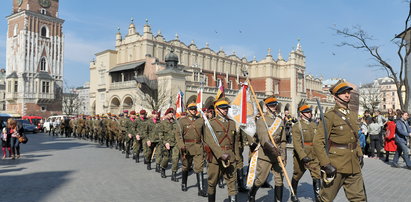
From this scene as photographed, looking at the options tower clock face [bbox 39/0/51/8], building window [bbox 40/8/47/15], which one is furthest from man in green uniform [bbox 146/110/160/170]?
tower clock face [bbox 39/0/51/8]

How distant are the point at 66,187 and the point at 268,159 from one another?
4.71 metres

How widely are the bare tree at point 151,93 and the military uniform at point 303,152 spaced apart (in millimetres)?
24060

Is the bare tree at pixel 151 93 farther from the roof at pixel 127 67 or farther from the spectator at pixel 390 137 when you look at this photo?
the spectator at pixel 390 137

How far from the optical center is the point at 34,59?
60469 mm

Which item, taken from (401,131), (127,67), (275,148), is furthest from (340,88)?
(127,67)

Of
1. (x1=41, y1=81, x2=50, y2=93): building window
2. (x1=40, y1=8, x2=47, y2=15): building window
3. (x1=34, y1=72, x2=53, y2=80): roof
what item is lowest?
(x1=41, y1=81, x2=50, y2=93): building window

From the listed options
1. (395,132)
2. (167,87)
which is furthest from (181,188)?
(167,87)

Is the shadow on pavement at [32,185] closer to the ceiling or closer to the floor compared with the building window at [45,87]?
closer to the floor

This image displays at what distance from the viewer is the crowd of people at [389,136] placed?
11133 mm

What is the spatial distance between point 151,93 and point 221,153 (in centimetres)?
2859

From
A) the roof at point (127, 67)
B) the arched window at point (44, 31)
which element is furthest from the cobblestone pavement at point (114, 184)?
the arched window at point (44, 31)

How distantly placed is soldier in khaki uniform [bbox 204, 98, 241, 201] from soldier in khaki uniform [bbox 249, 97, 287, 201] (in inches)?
18.3

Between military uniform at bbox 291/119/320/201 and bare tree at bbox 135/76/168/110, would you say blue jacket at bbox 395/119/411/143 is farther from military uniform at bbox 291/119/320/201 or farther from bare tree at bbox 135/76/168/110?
bare tree at bbox 135/76/168/110

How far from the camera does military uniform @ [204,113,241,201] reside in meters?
5.67
